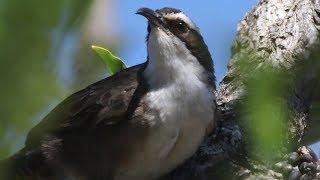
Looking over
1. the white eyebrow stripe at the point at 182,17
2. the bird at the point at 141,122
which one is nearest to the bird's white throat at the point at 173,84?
Result: the bird at the point at 141,122

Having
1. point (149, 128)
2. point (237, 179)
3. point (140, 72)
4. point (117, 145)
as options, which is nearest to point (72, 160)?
point (117, 145)

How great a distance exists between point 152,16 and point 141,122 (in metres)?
0.67

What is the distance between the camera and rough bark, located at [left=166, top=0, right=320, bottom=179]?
2994 mm

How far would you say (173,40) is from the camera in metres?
3.64

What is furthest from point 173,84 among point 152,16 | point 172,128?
point 152,16

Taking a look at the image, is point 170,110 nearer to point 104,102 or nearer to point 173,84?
point 173,84

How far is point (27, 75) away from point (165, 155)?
2742 mm

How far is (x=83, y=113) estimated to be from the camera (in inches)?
130

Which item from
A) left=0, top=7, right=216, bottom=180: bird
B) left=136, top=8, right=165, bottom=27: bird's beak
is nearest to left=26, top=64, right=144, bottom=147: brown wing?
left=0, top=7, right=216, bottom=180: bird

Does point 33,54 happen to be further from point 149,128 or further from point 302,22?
point 302,22

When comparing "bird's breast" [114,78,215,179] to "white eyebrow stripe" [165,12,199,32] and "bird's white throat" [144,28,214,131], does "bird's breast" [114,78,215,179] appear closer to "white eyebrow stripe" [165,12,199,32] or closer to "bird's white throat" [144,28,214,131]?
"bird's white throat" [144,28,214,131]

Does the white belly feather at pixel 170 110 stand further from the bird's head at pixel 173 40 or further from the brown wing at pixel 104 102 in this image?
the brown wing at pixel 104 102

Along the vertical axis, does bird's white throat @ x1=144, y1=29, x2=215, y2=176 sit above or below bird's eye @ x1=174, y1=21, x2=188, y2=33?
below

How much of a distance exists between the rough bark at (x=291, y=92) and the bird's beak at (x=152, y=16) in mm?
518
